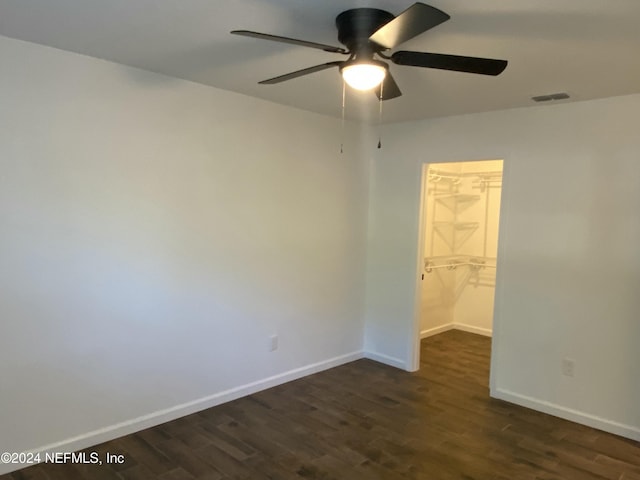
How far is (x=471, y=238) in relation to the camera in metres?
6.10

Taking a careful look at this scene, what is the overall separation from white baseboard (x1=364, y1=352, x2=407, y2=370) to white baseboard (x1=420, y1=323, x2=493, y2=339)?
3.56ft

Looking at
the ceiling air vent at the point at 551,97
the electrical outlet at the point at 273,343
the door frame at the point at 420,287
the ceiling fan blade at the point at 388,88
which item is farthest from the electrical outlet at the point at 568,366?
the ceiling fan blade at the point at 388,88

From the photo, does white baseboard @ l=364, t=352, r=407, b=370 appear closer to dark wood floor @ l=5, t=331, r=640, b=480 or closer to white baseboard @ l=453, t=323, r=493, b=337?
dark wood floor @ l=5, t=331, r=640, b=480

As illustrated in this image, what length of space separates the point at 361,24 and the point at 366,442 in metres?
2.60

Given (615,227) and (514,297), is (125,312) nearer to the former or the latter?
(514,297)

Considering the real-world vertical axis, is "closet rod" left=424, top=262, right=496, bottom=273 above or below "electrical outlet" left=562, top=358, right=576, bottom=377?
above

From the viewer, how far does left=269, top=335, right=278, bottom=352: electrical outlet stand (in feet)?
13.4

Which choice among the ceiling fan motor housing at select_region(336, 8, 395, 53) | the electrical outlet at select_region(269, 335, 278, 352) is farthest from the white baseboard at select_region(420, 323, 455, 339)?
the ceiling fan motor housing at select_region(336, 8, 395, 53)

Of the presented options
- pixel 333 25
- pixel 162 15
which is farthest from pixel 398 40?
pixel 162 15

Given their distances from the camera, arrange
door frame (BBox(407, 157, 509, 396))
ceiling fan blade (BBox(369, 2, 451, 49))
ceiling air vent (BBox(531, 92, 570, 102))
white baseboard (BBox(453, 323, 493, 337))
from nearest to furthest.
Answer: ceiling fan blade (BBox(369, 2, 451, 49)), ceiling air vent (BBox(531, 92, 570, 102)), door frame (BBox(407, 157, 509, 396)), white baseboard (BBox(453, 323, 493, 337))

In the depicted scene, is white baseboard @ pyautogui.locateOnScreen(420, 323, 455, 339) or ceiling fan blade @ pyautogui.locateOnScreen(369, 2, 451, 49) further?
white baseboard @ pyautogui.locateOnScreen(420, 323, 455, 339)

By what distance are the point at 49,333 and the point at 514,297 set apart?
3457 millimetres

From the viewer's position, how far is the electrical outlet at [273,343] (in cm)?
407

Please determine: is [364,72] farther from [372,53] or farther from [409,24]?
[409,24]
